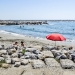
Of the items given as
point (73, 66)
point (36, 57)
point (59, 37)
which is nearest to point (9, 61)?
point (36, 57)

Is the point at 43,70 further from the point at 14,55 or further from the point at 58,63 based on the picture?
the point at 14,55

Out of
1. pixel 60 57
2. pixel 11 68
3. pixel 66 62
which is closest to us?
pixel 11 68

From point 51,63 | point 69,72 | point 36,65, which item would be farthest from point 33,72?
point 69,72

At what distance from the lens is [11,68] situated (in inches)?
372

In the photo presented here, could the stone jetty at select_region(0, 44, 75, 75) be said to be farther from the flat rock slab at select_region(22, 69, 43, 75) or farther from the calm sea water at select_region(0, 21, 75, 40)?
the calm sea water at select_region(0, 21, 75, 40)

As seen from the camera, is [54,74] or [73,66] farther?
[73,66]

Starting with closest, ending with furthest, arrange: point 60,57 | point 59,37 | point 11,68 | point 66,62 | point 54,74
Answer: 1. point 54,74
2. point 11,68
3. point 66,62
4. point 60,57
5. point 59,37

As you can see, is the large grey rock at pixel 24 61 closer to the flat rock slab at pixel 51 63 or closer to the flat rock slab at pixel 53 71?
the flat rock slab at pixel 51 63

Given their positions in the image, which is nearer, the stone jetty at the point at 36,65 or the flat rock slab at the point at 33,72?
the flat rock slab at the point at 33,72

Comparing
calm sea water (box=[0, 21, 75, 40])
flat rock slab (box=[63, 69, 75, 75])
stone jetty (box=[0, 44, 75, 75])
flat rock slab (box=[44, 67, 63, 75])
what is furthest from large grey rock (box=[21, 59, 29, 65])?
calm sea water (box=[0, 21, 75, 40])

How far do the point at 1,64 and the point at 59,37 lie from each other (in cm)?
614

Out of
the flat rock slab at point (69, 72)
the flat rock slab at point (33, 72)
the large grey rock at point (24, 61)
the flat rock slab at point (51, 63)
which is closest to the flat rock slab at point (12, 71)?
the flat rock slab at point (33, 72)

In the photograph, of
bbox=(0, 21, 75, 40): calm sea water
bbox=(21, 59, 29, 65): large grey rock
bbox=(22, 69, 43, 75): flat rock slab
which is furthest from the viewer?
bbox=(0, 21, 75, 40): calm sea water

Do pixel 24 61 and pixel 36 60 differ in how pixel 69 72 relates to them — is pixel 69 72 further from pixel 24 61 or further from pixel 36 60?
pixel 24 61
